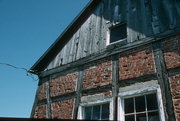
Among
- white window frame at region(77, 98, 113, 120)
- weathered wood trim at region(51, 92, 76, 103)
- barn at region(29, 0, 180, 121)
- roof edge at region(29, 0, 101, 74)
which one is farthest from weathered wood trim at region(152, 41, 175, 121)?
roof edge at region(29, 0, 101, 74)

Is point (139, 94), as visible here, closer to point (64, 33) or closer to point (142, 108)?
point (142, 108)

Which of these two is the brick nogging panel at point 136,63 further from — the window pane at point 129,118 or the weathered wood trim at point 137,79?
the window pane at point 129,118

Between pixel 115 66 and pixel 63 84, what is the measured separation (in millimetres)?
2165

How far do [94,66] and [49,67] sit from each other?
7.84 feet

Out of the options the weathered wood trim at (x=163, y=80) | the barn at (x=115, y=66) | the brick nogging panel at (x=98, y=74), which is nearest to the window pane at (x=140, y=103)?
the barn at (x=115, y=66)

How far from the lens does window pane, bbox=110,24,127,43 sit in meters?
6.39

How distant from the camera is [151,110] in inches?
170

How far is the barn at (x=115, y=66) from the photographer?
14.7 feet

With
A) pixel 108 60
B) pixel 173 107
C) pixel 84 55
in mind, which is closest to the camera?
pixel 173 107

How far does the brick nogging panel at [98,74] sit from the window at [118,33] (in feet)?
3.44

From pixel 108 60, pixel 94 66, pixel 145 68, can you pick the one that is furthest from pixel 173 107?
pixel 94 66

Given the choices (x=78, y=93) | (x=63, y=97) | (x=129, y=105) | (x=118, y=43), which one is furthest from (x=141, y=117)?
(x=63, y=97)

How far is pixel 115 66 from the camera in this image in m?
5.50

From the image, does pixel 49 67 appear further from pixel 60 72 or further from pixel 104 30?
pixel 104 30
